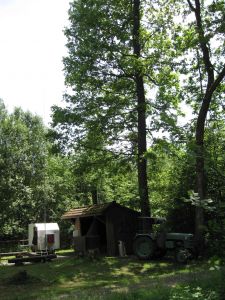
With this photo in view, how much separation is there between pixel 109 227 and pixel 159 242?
435 centimetres

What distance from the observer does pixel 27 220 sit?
4138cm

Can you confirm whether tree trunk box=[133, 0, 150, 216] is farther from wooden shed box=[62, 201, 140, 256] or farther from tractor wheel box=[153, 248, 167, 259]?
tractor wheel box=[153, 248, 167, 259]

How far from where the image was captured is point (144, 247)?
1989 cm

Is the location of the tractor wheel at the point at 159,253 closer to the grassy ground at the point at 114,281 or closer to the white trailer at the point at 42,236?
the grassy ground at the point at 114,281

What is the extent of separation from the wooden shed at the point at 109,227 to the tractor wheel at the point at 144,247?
9.53 ft

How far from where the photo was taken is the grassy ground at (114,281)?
8.93 metres

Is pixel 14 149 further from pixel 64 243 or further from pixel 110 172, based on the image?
pixel 110 172

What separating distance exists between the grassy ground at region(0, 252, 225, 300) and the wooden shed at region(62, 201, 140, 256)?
7.73 ft

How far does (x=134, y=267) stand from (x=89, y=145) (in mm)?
8691

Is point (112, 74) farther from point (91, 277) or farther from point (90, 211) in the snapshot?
point (91, 277)

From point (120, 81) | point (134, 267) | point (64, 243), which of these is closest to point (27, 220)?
point (64, 243)

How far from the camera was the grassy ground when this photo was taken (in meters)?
8.93

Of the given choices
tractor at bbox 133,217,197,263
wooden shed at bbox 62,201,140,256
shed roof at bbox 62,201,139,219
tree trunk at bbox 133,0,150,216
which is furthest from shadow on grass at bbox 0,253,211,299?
tree trunk at bbox 133,0,150,216

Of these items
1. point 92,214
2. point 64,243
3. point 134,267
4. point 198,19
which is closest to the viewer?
point 134,267
